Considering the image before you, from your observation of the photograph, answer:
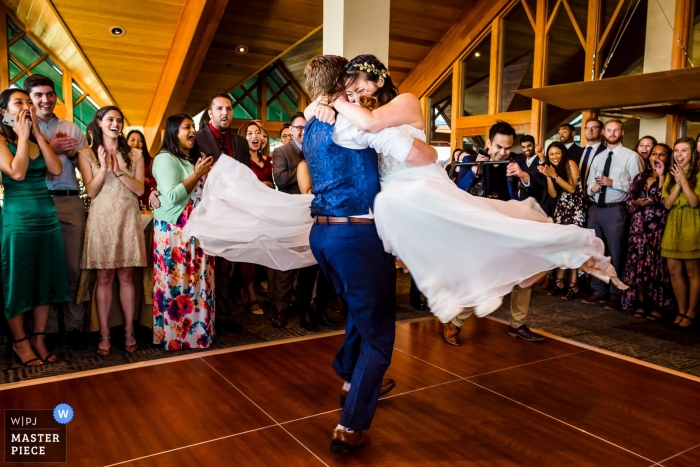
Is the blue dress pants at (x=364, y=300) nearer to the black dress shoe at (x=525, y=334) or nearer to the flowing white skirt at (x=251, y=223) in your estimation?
the flowing white skirt at (x=251, y=223)

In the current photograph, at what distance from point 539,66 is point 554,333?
471 centimetres

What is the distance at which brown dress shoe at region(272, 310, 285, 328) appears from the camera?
4195 millimetres

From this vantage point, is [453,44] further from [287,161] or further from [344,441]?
[344,441]

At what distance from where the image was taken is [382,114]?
2.04 meters

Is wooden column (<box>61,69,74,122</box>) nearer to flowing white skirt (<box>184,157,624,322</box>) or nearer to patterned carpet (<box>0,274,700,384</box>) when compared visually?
patterned carpet (<box>0,274,700,384</box>)

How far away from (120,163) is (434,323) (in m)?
2.54

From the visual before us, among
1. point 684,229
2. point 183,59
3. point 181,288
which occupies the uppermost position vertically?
point 183,59

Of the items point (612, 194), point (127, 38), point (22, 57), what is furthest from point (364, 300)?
point (22, 57)

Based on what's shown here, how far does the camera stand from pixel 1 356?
3.44 m

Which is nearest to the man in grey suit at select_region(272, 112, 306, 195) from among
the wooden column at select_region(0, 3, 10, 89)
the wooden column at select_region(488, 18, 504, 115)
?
the wooden column at select_region(488, 18, 504, 115)

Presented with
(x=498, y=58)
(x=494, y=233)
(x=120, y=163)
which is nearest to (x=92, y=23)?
(x=120, y=163)

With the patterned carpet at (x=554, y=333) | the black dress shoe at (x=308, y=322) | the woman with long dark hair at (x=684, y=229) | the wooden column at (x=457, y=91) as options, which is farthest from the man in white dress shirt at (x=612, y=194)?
the wooden column at (x=457, y=91)

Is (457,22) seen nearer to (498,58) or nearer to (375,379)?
(498,58)

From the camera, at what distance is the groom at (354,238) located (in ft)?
7.07
